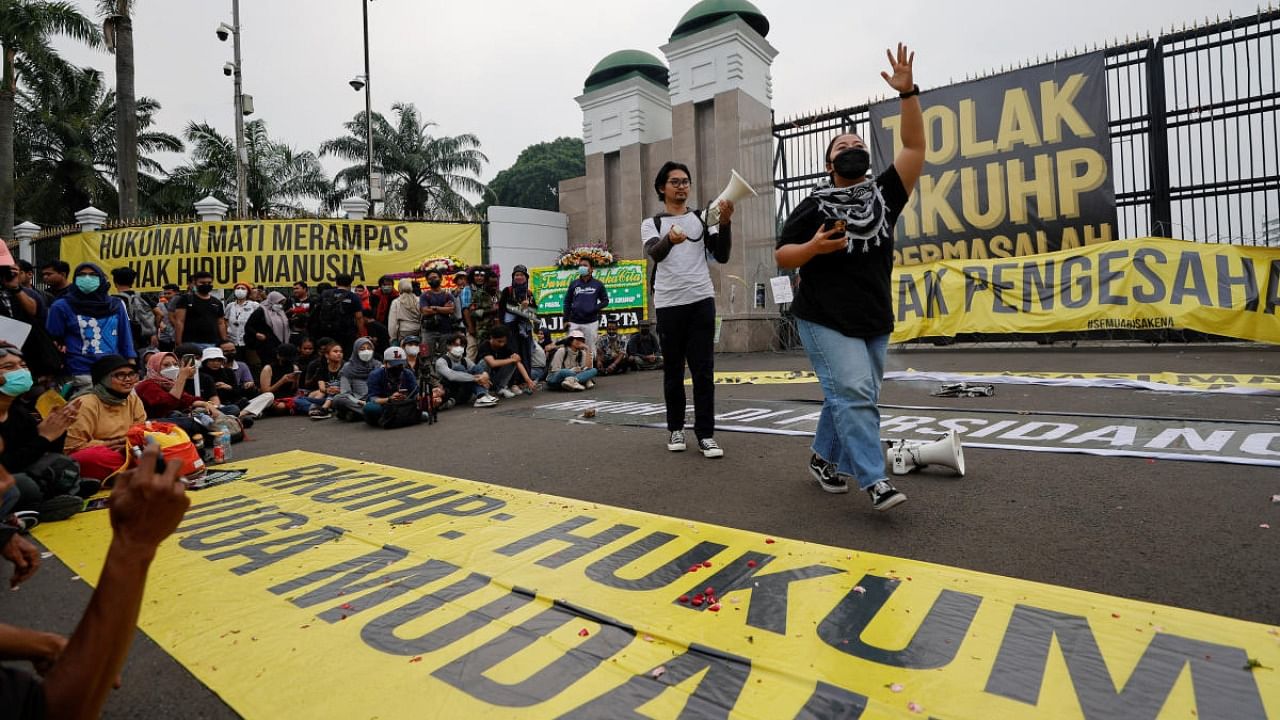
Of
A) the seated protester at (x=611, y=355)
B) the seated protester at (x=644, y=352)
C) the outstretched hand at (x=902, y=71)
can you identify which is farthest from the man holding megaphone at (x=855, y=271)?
the seated protester at (x=644, y=352)

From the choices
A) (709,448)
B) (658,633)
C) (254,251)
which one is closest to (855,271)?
(709,448)

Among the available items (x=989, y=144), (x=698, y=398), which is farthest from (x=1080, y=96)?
(x=698, y=398)

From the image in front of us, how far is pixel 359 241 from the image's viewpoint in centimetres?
1327

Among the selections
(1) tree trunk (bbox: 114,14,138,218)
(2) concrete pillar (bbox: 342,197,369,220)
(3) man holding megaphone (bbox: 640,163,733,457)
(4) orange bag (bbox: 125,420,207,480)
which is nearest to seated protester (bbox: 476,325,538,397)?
(4) orange bag (bbox: 125,420,207,480)

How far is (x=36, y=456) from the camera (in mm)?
3477

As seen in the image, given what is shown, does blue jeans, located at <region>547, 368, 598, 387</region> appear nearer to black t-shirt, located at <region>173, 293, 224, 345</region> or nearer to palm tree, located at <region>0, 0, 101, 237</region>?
black t-shirt, located at <region>173, 293, 224, 345</region>

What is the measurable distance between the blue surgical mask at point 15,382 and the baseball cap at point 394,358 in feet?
11.8

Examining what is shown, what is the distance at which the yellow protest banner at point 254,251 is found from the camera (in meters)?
12.8

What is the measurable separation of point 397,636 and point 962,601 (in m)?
1.69

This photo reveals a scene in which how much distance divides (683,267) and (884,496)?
1.97 meters

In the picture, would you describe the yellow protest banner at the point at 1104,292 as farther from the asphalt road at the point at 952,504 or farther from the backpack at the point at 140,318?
the backpack at the point at 140,318

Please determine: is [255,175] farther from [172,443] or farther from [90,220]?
[172,443]

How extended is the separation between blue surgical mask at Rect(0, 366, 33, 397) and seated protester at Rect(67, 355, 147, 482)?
0.68 metres

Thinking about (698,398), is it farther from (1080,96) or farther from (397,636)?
(1080,96)
